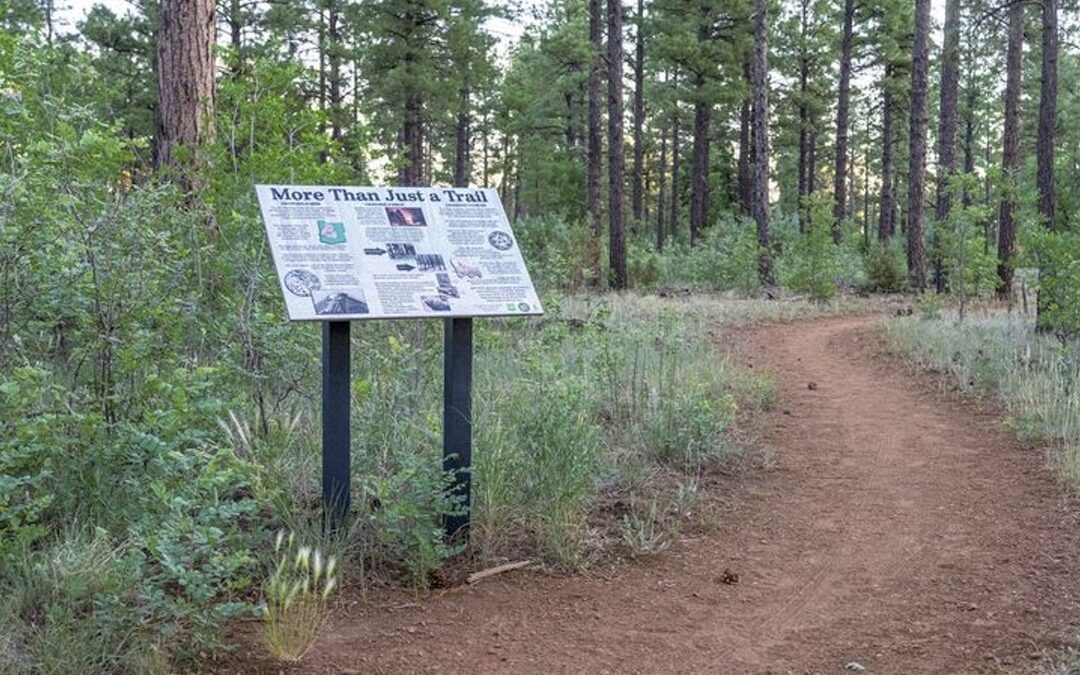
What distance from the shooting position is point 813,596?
429 cm

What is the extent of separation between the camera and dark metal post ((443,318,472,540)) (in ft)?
14.8

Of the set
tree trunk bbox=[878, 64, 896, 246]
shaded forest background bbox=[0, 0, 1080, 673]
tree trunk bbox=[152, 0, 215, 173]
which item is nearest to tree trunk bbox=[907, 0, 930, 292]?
shaded forest background bbox=[0, 0, 1080, 673]

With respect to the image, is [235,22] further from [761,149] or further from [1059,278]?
[1059,278]

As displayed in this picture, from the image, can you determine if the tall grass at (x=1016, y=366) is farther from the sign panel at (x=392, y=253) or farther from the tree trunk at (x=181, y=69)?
the tree trunk at (x=181, y=69)

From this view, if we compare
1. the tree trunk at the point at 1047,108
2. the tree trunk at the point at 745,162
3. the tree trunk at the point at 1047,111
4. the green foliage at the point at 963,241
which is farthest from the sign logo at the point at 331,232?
the tree trunk at the point at 745,162

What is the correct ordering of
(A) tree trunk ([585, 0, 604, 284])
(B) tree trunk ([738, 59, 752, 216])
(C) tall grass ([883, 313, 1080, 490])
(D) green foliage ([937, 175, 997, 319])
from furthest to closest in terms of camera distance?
1. (B) tree trunk ([738, 59, 752, 216])
2. (A) tree trunk ([585, 0, 604, 284])
3. (D) green foliage ([937, 175, 997, 319])
4. (C) tall grass ([883, 313, 1080, 490])

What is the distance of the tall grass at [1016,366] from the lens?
6895 millimetres

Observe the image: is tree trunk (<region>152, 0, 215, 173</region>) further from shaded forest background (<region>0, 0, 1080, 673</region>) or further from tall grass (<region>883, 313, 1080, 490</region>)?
tall grass (<region>883, 313, 1080, 490</region>)

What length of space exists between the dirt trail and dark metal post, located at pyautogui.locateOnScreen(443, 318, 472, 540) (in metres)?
0.40

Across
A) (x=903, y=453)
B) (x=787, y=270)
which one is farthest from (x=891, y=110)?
(x=903, y=453)

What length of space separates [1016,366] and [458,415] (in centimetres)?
676

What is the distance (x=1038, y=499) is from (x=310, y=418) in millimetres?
4544

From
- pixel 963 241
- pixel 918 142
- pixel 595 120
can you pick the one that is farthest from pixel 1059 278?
pixel 595 120

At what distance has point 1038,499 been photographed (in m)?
5.71
